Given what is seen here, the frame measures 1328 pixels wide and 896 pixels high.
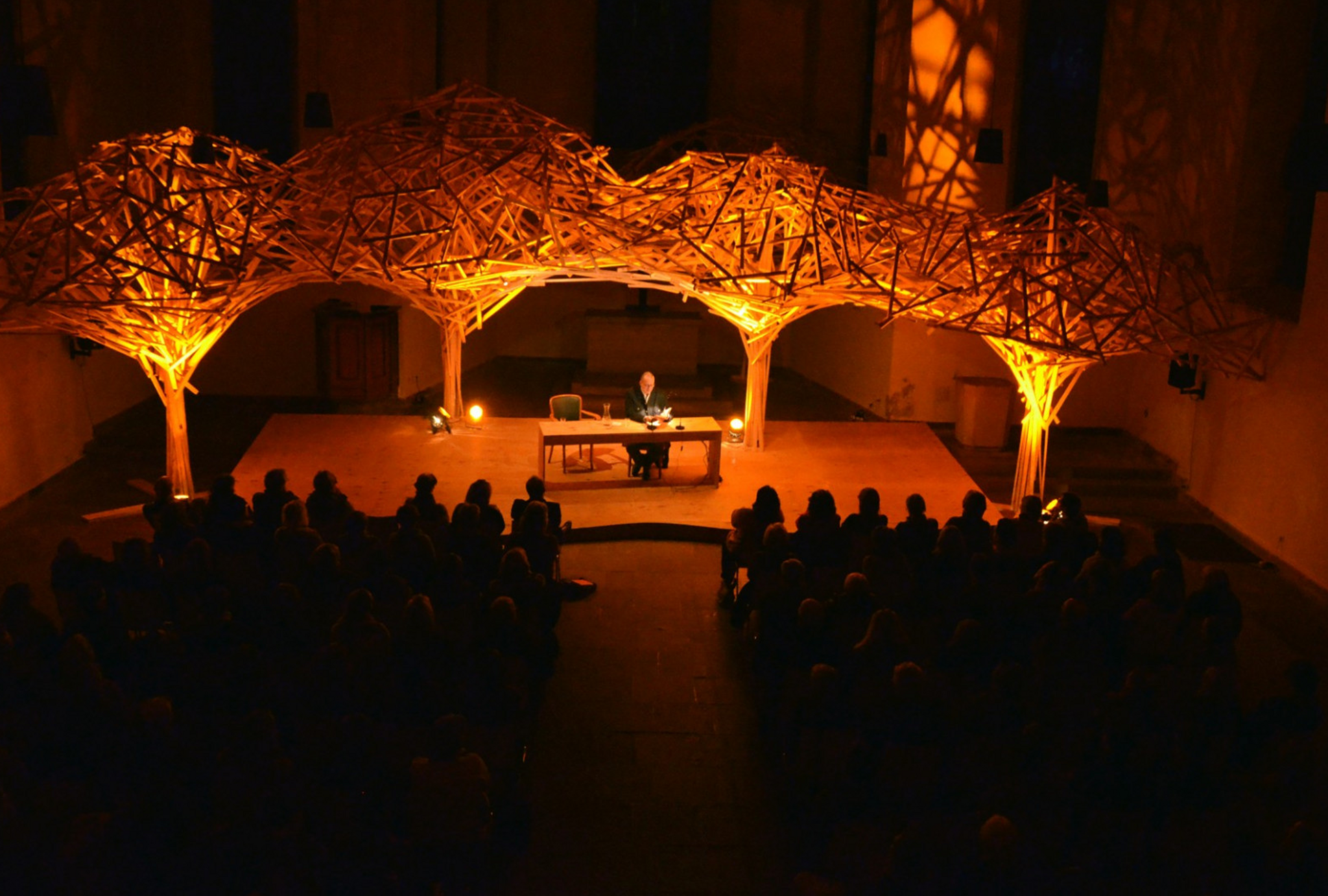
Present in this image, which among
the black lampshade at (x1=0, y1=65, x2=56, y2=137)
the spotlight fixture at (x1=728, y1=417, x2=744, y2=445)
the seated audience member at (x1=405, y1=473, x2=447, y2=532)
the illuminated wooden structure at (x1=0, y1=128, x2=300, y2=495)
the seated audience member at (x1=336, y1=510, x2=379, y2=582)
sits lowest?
the seated audience member at (x1=336, y1=510, x2=379, y2=582)

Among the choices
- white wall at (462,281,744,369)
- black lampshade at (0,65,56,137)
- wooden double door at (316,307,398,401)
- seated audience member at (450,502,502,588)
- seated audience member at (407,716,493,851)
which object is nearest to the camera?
seated audience member at (407,716,493,851)

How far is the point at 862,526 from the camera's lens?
348 inches

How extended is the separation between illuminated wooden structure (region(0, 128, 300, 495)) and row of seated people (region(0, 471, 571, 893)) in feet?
10.0

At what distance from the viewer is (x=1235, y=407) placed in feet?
42.5

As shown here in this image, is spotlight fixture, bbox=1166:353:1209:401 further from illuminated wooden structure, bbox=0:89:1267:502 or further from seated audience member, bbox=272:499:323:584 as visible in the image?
seated audience member, bbox=272:499:323:584

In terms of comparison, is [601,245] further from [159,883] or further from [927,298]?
[159,883]

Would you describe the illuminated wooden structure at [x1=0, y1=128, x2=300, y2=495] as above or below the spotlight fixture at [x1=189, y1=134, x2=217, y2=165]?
below

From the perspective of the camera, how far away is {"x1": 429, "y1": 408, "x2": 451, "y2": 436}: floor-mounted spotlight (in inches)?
570

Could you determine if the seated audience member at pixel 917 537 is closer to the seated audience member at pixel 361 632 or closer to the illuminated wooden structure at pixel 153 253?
the seated audience member at pixel 361 632

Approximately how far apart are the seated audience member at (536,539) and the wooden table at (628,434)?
3737 millimetres

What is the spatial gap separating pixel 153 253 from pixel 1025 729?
30.1 feet

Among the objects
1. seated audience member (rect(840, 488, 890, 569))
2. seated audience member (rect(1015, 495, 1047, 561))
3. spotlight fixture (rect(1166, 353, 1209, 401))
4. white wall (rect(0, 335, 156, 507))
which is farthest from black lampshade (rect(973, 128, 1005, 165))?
white wall (rect(0, 335, 156, 507))

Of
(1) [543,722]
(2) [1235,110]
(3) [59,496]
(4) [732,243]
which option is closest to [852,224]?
(4) [732,243]

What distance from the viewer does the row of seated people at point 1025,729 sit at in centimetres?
497
